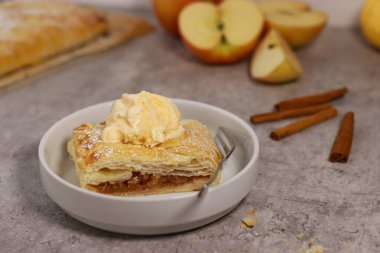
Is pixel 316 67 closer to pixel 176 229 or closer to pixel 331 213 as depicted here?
pixel 331 213

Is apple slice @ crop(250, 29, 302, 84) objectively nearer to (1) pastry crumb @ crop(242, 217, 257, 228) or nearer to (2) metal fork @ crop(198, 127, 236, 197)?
(2) metal fork @ crop(198, 127, 236, 197)

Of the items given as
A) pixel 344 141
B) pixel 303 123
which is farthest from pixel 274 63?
pixel 344 141

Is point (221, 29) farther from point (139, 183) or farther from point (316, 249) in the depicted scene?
point (316, 249)

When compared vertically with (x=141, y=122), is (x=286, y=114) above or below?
below

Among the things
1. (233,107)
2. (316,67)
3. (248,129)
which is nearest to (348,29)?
(316,67)

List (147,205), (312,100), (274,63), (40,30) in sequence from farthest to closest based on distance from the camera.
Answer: (40,30), (274,63), (312,100), (147,205)

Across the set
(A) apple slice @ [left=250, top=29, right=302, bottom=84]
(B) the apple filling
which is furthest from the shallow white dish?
(A) apple slice @ [left=250, top=29, right=302, bottom=84]

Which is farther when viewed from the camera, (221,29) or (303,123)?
(221,29)
